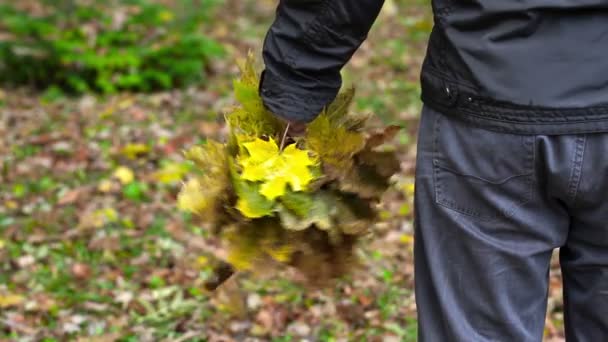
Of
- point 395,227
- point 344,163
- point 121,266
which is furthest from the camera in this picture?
point 395,227

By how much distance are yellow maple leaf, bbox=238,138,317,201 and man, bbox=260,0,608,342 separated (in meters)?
0.13

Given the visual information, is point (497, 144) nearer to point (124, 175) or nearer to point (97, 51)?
point (124, 175)

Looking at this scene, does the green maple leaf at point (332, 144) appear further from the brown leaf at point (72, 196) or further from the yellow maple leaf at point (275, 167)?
the brown leaf at point (72, 196)

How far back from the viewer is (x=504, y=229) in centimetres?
192

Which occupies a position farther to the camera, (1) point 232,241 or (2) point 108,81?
(2) point 108,81

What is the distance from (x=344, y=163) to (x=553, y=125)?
2.16 ft

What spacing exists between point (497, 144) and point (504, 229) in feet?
0.69

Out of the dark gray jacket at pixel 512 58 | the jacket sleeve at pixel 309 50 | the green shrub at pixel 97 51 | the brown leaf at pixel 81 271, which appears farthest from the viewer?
the green shrub at pixel 97 51

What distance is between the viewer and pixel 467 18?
1.81m

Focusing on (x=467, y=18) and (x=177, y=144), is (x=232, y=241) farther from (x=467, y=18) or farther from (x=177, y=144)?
(x=177, y=144)

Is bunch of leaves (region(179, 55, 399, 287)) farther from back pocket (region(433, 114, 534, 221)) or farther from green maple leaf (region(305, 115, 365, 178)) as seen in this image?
back pocket (region(433, 114, 534, 221))

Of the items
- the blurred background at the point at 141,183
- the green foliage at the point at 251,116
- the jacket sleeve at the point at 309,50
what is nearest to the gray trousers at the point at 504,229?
the jacket sleeve at the point at 309,50

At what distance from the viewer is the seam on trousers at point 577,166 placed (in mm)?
1792

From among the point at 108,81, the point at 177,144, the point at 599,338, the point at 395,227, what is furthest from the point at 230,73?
the point at 599,338
